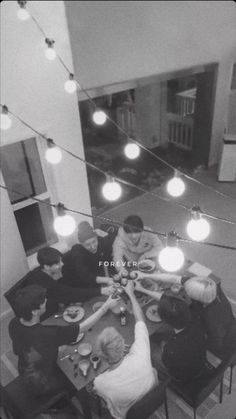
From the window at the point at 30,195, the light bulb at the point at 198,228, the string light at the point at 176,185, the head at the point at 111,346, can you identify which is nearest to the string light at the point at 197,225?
the light bulb at the point at 198,228

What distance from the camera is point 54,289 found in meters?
3.59

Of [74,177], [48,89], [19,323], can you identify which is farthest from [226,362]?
[48,89]

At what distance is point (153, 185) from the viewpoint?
296 inches

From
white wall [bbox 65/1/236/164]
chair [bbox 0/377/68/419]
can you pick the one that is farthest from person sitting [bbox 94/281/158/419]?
white wall [bbox 65/1/236/164]

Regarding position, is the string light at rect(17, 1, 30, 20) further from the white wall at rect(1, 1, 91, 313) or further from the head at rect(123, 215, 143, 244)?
the head at rect(123, 215, 143, 244)

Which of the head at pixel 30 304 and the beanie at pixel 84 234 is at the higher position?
the beanie at pixel 84 234

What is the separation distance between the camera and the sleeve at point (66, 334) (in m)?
2.99

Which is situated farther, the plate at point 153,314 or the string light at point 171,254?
the plate at point 153,314

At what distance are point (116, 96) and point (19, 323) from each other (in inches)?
300

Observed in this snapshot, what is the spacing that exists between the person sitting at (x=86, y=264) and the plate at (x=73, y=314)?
1.52ft

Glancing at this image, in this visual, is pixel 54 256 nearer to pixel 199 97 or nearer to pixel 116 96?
pixel 199 97

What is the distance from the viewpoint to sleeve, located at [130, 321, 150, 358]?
107 inches

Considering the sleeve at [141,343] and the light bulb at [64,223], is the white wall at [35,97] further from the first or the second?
the sleeve at [141,343]

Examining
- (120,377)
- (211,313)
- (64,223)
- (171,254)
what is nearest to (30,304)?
(64,223)
